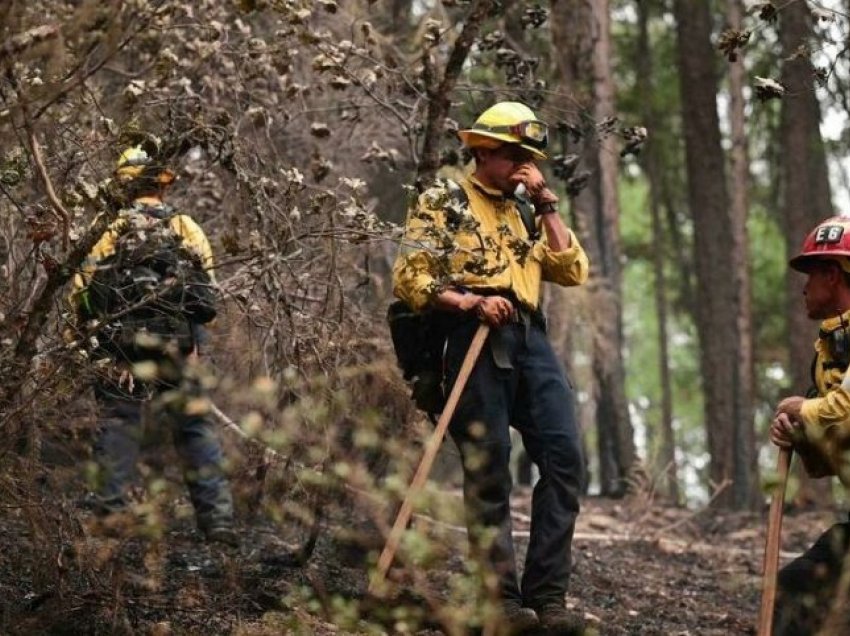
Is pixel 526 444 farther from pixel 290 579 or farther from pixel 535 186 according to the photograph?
pixel 290 579

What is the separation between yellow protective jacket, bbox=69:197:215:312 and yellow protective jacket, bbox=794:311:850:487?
7.85ft

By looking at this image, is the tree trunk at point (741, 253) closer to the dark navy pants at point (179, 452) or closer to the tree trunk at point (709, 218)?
the tree trunk at point (709, 218)

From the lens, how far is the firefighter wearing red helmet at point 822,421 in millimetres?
6004

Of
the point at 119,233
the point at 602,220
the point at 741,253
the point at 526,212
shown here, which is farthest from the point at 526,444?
the point at 741,253

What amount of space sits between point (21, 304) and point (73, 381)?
36cm

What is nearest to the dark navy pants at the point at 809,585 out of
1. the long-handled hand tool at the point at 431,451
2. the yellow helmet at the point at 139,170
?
the long-handled hand tool at the point at 431,451

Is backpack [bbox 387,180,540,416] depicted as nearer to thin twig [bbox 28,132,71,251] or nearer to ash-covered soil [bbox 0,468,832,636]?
ash-covered soil [bbox 0,468,832,636]

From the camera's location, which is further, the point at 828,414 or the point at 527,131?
the point at 527,131

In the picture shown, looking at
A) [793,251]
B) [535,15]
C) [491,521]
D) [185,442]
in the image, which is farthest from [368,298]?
[793,251]

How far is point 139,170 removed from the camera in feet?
19.4

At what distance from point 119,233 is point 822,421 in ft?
9.06

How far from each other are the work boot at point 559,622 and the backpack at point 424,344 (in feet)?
3.47

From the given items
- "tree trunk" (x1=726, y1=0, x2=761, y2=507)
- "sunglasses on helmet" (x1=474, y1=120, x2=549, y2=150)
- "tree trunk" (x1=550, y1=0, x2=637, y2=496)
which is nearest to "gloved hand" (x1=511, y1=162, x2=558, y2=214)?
"sunglasses on helmet" (x1=474, y1=120, x2=549, y2=150)

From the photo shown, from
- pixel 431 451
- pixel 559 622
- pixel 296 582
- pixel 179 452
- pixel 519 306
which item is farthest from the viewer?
pixel 179 452
